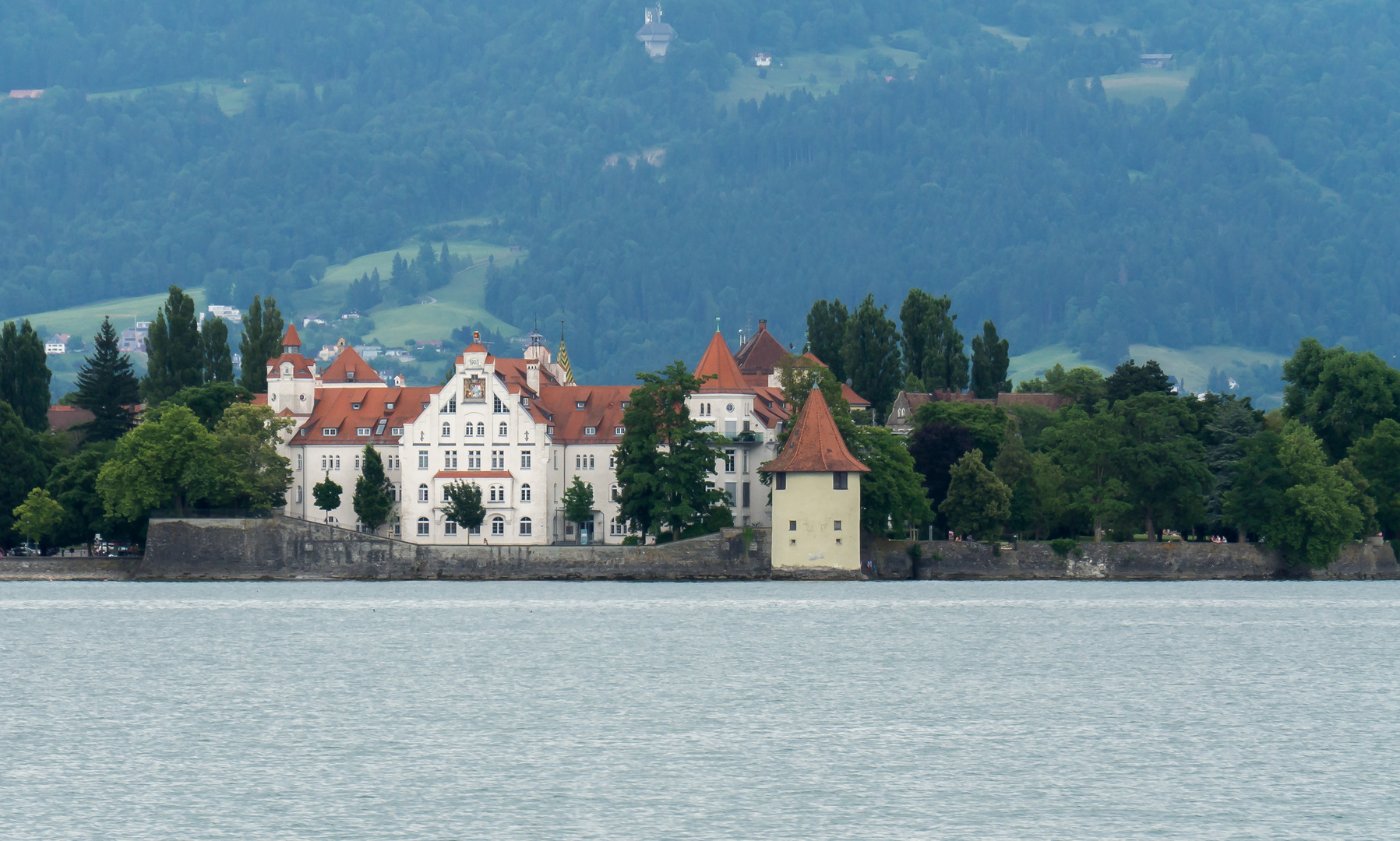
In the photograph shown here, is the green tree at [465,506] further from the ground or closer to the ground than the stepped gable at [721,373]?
closer to the ground

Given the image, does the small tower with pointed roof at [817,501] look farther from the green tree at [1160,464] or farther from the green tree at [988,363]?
the green tree at [988,363]

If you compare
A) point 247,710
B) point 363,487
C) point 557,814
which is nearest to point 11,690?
point 247,710

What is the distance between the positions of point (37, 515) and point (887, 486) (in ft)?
121

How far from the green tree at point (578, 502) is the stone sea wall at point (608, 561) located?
30.7 feet

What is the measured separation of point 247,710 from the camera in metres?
45.1

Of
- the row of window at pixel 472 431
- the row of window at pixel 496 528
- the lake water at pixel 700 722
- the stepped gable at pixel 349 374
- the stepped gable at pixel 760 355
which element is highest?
the stepped gable at pixel 760 355

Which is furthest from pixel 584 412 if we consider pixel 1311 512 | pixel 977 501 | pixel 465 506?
pixel 1311 512

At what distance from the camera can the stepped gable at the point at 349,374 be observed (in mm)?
109438

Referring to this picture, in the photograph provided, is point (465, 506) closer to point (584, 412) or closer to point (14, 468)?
point (584, 412)

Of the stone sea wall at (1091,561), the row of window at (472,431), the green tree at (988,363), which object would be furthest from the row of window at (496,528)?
the green tree at (988,363)

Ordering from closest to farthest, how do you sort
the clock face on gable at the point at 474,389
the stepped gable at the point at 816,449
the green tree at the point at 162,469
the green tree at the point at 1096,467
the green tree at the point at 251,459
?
the stepped gable at the point at 816,449 → the green tree at the point at 1096,467 → the green tree at the point at 162,469 → the green tree at the point at 251,459 → the clock face on gable at the point at 474,389

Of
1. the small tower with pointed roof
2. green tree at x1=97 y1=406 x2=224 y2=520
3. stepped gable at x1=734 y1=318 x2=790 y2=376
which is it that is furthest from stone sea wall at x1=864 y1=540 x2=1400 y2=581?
stepped gable at x1=734 y1=318 x2=790 y2=376

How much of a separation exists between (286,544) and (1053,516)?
33.7 m

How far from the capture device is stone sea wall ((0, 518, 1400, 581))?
85.1m
